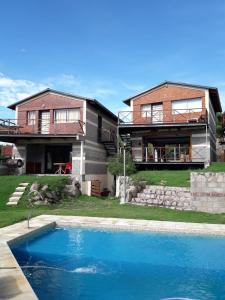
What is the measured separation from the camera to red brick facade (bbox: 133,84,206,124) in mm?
24531

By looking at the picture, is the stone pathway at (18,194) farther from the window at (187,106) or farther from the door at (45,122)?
the window at (187,106)

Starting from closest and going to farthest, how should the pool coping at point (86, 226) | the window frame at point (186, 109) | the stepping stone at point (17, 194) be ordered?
the pool coping at point (86, 226) < the stepping stone at point (17, 194) < the window frame at point (186, 109)

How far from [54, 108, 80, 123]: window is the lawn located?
593 cm

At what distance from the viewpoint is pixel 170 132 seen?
25.3 metres

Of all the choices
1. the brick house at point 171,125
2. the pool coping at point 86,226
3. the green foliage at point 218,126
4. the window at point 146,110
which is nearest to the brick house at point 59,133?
the brick house at point 171,125

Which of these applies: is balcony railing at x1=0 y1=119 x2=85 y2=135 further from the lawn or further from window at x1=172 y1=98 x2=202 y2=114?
window at x1=172 y1=98 x2=202 y2=114

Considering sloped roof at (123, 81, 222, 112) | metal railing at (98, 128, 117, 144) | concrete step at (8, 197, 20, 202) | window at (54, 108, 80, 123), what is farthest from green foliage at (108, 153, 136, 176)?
sloped roof at (123, 81, 222, 112)

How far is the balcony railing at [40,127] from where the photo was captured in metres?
24.2

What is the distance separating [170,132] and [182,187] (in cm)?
860

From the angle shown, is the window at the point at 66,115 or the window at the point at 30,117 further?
the window at the point at 30,117

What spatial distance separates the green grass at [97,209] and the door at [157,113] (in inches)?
252

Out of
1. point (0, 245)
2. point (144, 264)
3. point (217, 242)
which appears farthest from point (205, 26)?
point (0, 245)

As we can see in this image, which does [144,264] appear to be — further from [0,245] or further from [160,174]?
[160,174]

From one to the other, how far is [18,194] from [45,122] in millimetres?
8958
